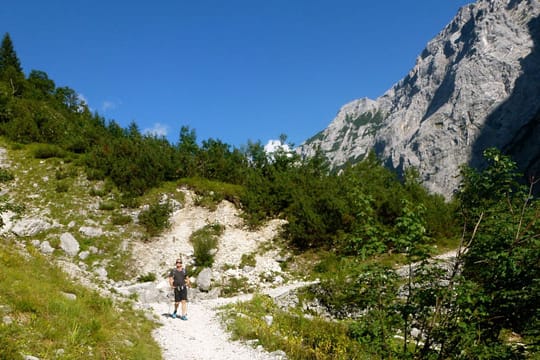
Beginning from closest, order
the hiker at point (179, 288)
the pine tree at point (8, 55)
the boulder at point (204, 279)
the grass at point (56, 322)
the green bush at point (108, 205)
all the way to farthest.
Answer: the grass at point (56, 322) → the hiker at point (179, 288) → the boulder at point (204, 279) → the green bush at point (108, 205) → the pine tree at point (8, 55)

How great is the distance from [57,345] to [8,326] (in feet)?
2.82

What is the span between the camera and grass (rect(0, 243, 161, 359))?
18.5ft

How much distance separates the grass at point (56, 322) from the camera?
5.64 metres

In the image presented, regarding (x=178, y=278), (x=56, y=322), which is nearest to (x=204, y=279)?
(x=178, y=278)

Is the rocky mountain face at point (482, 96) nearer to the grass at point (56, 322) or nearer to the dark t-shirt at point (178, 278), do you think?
the dark t-shirt at point (178, 278)

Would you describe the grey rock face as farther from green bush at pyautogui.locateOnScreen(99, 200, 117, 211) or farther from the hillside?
green bush at pyautogui.locateOnScreen(99, 200, 117, 211)

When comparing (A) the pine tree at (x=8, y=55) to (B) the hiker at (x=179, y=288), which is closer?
(B) the hiker at (x=179, y=288)

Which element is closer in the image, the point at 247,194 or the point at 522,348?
the point at 522,348

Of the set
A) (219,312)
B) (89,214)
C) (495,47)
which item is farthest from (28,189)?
(495,47)

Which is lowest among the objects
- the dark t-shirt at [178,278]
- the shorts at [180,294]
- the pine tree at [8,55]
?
the shorts at [180,294]

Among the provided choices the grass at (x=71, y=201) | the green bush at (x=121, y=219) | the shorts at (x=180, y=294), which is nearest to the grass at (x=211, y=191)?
the grass at (x=71, y=201)

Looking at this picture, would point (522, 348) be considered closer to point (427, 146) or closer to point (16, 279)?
point (16, 279)

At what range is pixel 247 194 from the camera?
27.5 m

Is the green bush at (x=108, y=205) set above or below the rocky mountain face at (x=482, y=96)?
below
